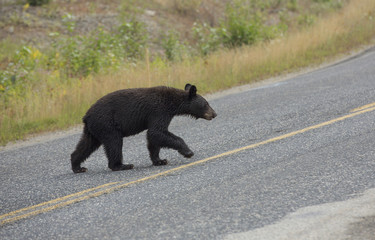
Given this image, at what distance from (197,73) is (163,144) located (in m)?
6.90

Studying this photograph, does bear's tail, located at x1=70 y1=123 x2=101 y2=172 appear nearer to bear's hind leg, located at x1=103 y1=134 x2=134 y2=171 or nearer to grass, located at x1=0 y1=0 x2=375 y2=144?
bear's hind leg, located at x1=103 y1=134 x2=134 y2=171

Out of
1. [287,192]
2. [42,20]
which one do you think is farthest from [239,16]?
[287,192]

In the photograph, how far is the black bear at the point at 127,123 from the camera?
6766mm

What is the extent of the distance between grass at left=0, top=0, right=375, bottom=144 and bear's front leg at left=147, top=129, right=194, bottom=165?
3872 millimetres

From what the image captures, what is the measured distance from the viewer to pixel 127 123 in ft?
22.6

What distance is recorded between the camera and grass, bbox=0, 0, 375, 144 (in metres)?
10.7

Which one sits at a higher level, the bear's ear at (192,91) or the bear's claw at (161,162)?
the bear's ear at (192,91)

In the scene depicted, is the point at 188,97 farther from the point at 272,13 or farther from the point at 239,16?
the point at 272,13

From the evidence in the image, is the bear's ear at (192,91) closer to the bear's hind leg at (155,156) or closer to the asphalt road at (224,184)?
the asphalt road at (224,184)

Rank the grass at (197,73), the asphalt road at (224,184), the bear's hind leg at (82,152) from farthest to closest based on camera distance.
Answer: the grass at (197,73)
the bear's hind leg at (82,152)
the asphalt road at (224,184)

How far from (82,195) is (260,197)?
1.96 meters

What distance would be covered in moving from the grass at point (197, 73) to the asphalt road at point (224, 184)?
1836 millimetres

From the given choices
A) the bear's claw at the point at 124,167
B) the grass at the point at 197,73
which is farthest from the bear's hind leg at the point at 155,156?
the grass at the point at 197,73

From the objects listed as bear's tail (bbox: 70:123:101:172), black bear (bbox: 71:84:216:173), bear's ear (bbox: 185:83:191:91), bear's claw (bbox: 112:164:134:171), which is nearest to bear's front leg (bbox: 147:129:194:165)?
black bear (bbox: 71:84:216:173)
